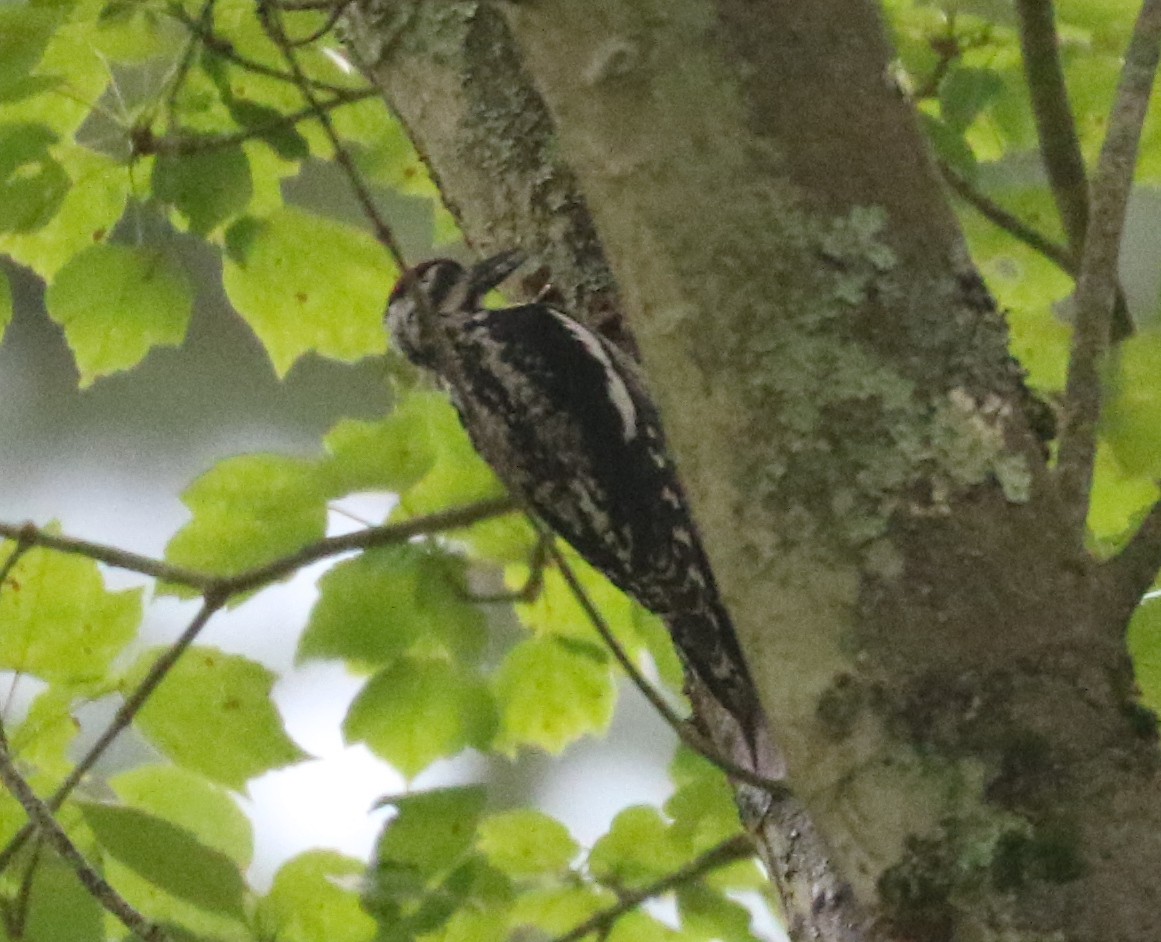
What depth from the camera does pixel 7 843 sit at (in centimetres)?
118

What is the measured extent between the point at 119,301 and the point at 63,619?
33 cm

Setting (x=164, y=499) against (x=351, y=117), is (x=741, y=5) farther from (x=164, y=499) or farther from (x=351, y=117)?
(x=164, y=499)

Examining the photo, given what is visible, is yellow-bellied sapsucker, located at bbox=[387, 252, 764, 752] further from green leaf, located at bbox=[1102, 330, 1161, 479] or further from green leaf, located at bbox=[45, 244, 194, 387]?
green leaf, located at bbox=[1102, 330, 1161, 479]

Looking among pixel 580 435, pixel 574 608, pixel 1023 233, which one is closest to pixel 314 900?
pixel 574 608

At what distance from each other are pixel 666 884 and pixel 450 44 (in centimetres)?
76

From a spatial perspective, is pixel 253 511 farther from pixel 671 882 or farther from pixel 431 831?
pixel 671 882

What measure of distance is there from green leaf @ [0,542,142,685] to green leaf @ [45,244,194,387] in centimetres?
25

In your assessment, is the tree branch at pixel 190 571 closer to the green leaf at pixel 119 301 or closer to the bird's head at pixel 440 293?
the bird's head at pixel 440 293

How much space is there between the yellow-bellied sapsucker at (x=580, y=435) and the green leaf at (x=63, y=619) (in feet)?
1.37

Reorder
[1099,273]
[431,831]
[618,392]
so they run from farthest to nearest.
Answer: [618,392] → [431,831] → [1099,273]

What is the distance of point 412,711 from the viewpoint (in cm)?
139

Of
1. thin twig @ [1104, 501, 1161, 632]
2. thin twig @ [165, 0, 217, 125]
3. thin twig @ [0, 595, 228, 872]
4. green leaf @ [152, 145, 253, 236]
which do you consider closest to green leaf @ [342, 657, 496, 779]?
thin twig @ [0, 595, 228, 872]

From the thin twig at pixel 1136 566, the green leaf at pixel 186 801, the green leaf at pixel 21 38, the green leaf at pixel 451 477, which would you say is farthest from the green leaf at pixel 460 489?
the thin twig at pixel 1136 566

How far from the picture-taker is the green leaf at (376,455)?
1306 mm
